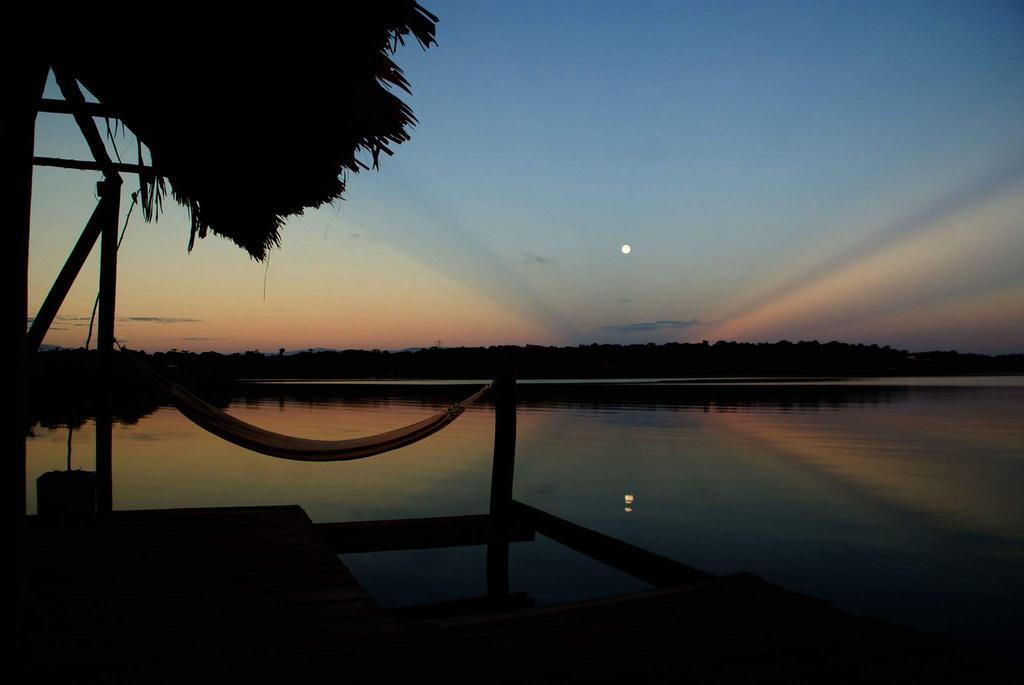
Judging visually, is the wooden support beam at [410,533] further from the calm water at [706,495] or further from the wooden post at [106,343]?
the wooden post at [106,343]

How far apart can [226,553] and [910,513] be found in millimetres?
9175

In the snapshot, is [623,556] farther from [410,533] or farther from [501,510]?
[410,533]

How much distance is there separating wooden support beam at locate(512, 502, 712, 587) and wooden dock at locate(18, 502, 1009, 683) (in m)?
0.02

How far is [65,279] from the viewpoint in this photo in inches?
125

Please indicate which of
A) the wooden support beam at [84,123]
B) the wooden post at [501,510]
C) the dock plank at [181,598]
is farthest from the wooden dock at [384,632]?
the wooden support beam at [84,123]

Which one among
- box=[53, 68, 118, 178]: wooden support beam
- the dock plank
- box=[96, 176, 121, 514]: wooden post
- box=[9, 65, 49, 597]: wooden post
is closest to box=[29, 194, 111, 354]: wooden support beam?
box=[96, 176, 121, 514]: wooden post

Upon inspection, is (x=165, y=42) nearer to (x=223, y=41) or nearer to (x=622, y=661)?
(x=223, y=41)

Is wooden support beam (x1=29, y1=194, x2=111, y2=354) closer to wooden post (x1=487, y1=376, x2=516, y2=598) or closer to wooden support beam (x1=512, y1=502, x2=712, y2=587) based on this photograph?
wooden post (x1=487, y1=376, x2=516, y2=598)

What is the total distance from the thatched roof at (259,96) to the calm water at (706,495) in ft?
12.9

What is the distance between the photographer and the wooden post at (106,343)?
4000 mm

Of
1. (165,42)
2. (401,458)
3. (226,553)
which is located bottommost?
(401,458)

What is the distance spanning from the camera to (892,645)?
218cm

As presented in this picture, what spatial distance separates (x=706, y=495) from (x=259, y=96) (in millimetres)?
9059

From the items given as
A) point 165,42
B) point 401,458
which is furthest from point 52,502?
point 401,458
